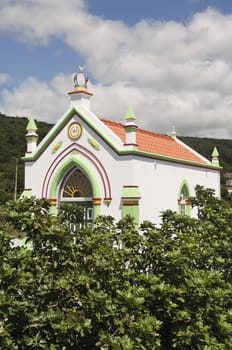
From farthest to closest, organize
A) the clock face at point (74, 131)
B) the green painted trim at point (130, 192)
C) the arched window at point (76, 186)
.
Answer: the arched window at point (76, 186) → the clock face at point (74, 131) → the green painted trim at point (130, 192)

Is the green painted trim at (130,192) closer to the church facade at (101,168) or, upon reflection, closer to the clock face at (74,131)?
the church facade at (101,168)

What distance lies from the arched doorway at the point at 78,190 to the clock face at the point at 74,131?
1316mm

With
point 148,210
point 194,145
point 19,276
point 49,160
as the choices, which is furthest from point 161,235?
point 194,145

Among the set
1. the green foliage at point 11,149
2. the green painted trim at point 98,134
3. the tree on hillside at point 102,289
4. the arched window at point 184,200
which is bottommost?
the tree on hillside at point 102,289

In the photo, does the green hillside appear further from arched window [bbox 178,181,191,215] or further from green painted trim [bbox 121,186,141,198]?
green painted trim [bbox 121,186,141,198]

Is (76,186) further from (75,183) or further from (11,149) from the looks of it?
(11,149)

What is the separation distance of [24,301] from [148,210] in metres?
10.9

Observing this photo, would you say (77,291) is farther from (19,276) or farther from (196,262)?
(196,262)


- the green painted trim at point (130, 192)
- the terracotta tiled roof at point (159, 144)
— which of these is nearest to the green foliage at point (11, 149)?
the terracotta tiled roof at point (159, 144)

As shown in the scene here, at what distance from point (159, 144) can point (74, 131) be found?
15.7ft

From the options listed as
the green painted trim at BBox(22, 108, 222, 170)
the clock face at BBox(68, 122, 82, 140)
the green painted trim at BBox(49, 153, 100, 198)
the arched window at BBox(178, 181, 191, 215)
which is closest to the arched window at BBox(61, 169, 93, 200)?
the green painted trim at BBox(49, 153, 100, 198)

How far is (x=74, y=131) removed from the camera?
60.9 feet

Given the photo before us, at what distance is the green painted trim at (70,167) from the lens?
17812mm

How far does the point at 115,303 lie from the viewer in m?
7.55
